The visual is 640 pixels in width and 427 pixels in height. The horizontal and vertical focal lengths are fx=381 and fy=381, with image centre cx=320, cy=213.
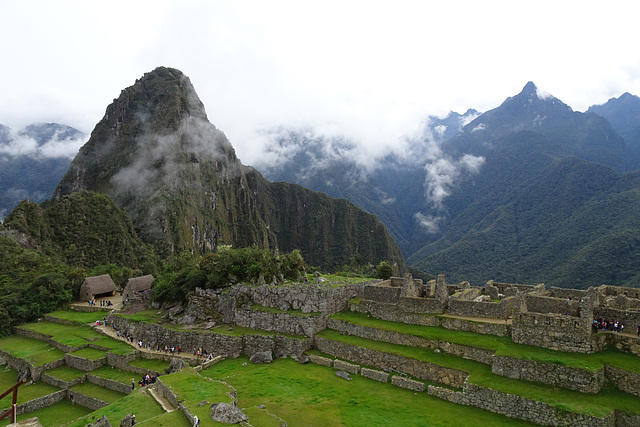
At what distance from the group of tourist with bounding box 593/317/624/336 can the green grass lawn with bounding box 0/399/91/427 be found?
25.4m

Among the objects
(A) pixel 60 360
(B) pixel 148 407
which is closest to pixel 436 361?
(B) pixel 148 407

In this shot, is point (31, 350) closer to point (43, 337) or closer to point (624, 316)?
point (43, 337)

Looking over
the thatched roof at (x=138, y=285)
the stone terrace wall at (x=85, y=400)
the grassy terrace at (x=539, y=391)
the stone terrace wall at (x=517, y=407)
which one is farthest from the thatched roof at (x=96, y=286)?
the stone terrace wall at (x=517, y=407)

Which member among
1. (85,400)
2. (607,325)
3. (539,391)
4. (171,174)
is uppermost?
(171,174)

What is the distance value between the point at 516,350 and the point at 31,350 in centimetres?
3183

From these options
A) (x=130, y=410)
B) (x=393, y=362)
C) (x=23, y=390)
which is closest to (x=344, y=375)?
(x=393, y=362)

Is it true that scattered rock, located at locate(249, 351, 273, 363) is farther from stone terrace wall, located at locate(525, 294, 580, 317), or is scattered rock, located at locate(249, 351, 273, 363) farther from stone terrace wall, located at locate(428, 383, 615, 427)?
stone terrace wall, located at locate(525, 294, 580, 317)

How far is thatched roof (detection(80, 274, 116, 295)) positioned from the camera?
1603 inches

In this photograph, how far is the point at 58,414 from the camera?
20391 millimetres

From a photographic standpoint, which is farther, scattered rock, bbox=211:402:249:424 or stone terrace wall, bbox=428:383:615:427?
scattered rock, bbox=211:402:249:424

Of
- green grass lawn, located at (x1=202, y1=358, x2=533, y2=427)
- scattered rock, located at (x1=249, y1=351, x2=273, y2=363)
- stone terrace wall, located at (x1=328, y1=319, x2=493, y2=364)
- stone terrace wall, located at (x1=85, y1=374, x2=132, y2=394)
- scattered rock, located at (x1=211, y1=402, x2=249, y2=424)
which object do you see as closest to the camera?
scattered rock, located at (x1=211, y1=402, x2=249, y2=424)

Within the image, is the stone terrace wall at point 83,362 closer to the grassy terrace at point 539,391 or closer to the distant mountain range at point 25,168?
the grassy terrace at point 539,391

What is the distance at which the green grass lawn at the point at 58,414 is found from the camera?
766 inches

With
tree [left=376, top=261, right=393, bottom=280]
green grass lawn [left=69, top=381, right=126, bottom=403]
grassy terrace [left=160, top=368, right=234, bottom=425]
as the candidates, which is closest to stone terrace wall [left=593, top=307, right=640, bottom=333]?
grassy terrace [left=160, top=368, right=234, bottom=425]
